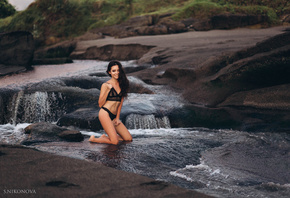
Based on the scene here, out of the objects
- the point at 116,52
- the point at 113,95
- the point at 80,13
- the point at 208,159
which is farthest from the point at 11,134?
the point at 80,13

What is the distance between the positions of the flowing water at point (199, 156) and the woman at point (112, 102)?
0.25 metres

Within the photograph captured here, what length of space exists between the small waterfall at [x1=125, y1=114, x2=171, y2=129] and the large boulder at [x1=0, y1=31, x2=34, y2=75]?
736cm

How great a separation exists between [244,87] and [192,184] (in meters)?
4.70

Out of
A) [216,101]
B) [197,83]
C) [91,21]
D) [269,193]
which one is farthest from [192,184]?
[91,21]

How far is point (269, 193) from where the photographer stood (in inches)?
133

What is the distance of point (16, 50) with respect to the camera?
1312cm

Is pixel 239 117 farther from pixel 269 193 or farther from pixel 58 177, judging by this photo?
pixel 58 177

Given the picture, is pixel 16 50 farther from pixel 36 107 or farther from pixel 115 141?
pixel 115 141

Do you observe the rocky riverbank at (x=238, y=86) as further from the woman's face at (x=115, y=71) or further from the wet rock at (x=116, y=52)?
the wet rock at (x=116, y=52)

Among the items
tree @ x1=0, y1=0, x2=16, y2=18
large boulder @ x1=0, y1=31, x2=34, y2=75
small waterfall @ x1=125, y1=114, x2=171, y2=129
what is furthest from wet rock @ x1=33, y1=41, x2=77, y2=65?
tree @ x1=0, y1=0, x2=16, y2=18

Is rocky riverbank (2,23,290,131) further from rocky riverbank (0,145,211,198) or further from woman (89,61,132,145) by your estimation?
rocky riverbank (0,145,211,198)

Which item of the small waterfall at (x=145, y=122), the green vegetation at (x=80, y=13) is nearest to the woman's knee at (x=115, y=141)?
the small waterfall at (x=145, y=122)

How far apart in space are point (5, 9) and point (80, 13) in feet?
23.7

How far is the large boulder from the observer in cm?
1287
